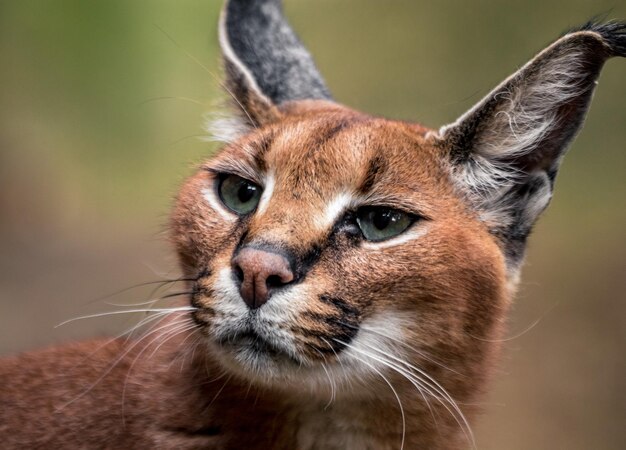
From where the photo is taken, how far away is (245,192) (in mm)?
3273

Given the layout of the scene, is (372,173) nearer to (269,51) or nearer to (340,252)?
(340,252)

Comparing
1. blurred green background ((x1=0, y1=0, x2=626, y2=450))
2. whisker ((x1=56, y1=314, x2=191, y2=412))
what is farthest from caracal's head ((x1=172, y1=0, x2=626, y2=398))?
blurred green background ((x1=0, y1=0, x2=626, y2=450))

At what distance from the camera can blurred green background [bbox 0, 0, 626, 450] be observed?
18.6 feet

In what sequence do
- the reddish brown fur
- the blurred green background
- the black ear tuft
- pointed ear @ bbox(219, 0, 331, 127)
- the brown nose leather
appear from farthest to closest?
the blurred green background → pointed ear @ bbox(219, 0, 331, 127) → the black ear tuft → the reddish brown fur → the brown nose leather

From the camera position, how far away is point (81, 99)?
8.30 m

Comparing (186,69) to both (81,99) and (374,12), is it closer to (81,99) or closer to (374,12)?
(81,99)

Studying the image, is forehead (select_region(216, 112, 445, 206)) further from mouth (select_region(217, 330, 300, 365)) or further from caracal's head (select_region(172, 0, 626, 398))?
mouth (select_region(217, 330, 300, 365))

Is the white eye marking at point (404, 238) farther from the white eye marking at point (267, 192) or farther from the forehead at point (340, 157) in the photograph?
the white eye marking at point (267, 192)

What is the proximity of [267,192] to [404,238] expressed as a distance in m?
0.52

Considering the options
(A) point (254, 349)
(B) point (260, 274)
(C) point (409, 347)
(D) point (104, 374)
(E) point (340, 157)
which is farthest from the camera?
(D) point (104, 374)

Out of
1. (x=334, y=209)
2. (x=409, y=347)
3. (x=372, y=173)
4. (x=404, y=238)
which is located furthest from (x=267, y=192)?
(x=409, y=347)

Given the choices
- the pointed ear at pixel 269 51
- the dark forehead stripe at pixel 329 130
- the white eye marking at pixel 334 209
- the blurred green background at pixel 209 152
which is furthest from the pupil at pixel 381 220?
the pointed ear at pixel 269 51

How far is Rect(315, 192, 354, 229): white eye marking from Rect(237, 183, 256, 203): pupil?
370 mm

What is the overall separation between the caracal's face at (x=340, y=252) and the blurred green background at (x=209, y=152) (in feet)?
1.75
